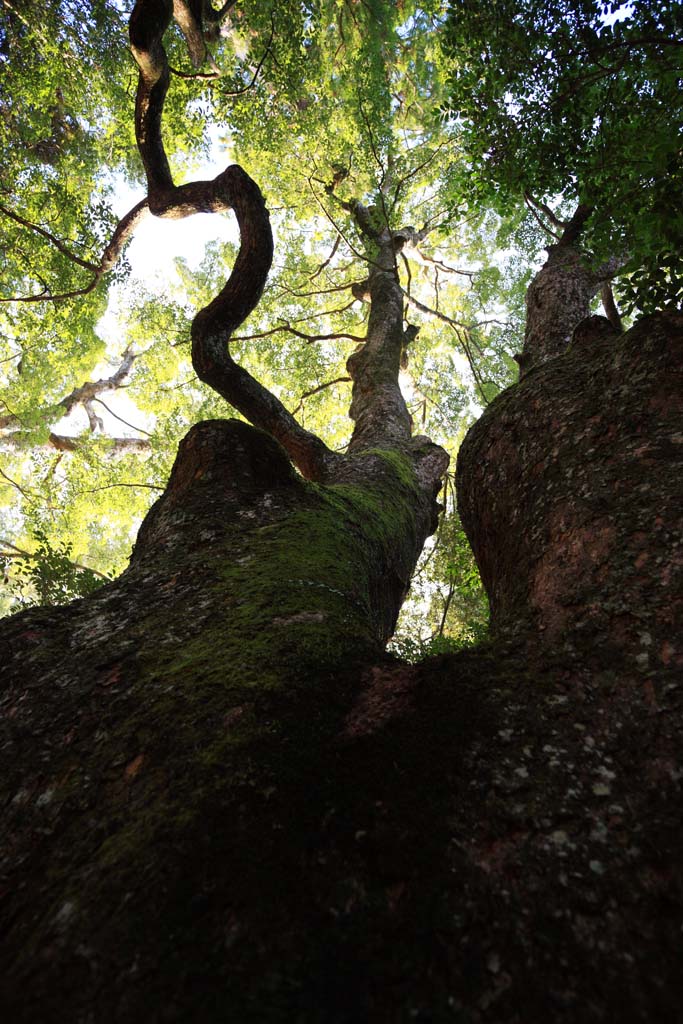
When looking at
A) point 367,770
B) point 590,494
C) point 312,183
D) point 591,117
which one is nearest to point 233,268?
point 591,117

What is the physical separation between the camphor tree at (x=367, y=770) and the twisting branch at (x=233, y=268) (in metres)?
2.08

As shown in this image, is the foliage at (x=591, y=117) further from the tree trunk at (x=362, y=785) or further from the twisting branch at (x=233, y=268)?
the twisting branch at (x=233, y=268)

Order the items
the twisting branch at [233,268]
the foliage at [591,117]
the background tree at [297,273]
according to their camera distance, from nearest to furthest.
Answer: the foliage at [591,117], the twisting branch at [233,268], the background tree at [297,273]

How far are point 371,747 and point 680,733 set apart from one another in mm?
738

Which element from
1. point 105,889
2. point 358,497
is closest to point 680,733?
point 105,889

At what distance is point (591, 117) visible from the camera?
3.73 m

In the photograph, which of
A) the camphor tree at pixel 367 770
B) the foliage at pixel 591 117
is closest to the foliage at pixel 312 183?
the foliage at pixel 591 117

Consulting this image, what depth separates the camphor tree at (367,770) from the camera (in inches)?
33.6

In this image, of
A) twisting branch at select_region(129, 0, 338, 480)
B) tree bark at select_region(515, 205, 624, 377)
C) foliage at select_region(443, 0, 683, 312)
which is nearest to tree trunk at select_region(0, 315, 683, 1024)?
foliage at select_region(443, 0, 683, 312)

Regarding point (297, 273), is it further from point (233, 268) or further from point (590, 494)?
point (590, 494)

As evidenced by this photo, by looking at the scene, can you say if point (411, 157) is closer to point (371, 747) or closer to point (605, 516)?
point (605, 516)

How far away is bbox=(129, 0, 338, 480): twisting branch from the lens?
4.34m

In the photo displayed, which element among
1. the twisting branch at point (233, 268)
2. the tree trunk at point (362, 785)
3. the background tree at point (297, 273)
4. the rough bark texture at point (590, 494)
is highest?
the background tree at point (297, 273)

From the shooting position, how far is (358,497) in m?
3.75
